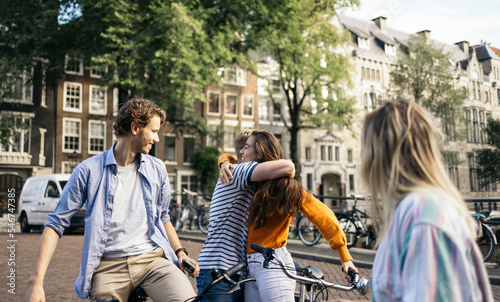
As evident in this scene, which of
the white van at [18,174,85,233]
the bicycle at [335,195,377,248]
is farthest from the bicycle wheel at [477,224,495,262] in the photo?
the white van at [18,174,85,233]

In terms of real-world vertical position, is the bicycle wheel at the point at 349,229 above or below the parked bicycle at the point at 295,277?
below

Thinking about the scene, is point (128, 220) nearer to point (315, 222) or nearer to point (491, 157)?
point (315, 222)

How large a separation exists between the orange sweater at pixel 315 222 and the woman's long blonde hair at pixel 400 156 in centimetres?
116

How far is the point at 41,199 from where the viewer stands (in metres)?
16.1

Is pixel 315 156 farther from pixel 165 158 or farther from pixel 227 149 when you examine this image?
pixel 165 158

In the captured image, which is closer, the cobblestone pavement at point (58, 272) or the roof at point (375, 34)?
the cobblestone pavement at point (58, 272)

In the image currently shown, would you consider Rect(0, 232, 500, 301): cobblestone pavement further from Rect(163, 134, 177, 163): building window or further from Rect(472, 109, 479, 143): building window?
Rect(472, 109, 479, 143): building window

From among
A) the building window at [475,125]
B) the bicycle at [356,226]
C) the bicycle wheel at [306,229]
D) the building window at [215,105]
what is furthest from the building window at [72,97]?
the building window at [475,125]

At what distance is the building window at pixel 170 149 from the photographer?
121 ft

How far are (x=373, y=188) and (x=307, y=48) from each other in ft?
73.9

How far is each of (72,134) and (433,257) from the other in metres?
34.5

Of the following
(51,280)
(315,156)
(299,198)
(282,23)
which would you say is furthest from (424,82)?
(299,198)

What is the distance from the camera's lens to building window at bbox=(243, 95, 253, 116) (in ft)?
132

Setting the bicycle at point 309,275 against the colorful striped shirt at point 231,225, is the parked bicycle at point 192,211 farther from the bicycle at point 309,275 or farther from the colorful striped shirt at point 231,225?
the bicycle at point 309,275
